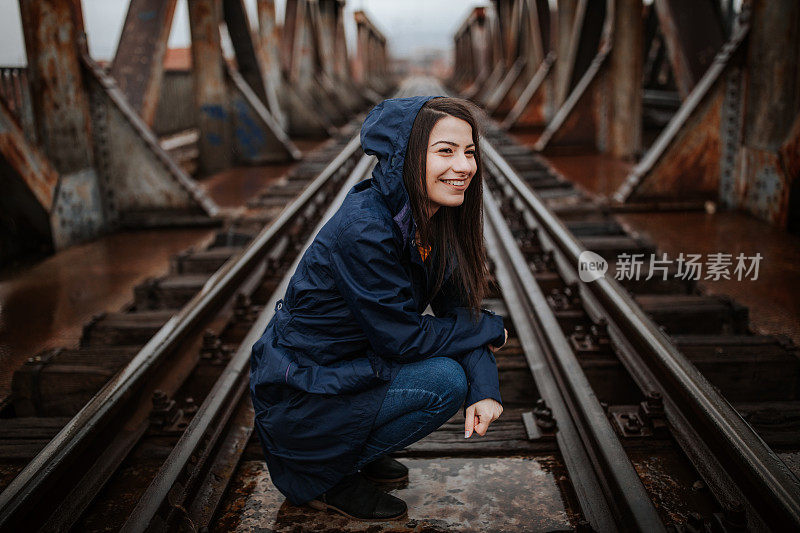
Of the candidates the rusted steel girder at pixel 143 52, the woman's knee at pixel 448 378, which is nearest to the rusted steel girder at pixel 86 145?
the rusted steel girder at pixel 143 52

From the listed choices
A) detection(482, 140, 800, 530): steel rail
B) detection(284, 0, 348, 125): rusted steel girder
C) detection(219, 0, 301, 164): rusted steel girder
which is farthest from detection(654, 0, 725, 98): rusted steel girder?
detection(284, 0, 348, 125): rusted steel girder

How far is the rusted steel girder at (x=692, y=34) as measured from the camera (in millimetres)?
7133

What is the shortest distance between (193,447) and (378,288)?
105cm

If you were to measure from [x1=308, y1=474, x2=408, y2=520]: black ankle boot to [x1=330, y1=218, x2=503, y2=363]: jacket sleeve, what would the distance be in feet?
1.87

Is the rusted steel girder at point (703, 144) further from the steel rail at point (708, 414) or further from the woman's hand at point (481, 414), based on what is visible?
the woman's hand at point (481, 414)

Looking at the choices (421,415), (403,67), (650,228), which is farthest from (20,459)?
(403,67)

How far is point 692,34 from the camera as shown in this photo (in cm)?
719

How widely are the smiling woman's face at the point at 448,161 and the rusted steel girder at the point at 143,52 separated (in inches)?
227

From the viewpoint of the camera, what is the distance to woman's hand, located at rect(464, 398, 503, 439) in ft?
6.23

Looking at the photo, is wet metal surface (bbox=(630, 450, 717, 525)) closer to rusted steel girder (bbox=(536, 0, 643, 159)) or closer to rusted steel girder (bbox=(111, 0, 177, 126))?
rusted steel girder (bbox=(111, 0, 177, 126))

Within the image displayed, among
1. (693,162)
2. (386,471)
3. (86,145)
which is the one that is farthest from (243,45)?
(386,471)

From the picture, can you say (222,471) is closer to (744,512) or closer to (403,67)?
(744,512)

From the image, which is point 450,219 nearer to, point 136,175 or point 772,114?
point 772,114

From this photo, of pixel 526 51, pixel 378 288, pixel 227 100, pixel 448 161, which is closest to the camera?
pixel 378 288
